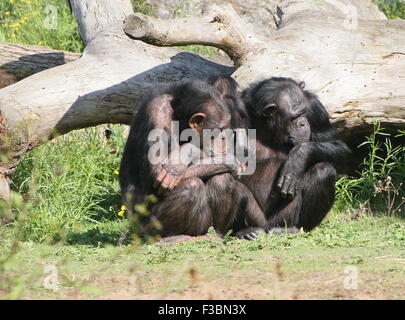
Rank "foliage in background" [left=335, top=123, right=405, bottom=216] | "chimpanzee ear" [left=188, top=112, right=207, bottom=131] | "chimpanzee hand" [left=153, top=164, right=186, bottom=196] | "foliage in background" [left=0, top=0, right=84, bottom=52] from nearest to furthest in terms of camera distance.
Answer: "chimpanzee hand" [left=153, top=164, right=186, bottom=196] < "chimpanzee ear" [left=188, top=112, right=207, bottom=131] < "foliage in background" [left=335, top=123, right=405, bottom=216] < "foliage in background" [left=0, top=0, right=84, bottom=52]

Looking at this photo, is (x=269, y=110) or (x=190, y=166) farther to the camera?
(x=269, y=110)

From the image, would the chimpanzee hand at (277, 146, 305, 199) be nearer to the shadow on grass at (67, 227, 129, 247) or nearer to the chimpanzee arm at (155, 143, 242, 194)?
the chimpanzee arm at (155, 143, 242, 194)

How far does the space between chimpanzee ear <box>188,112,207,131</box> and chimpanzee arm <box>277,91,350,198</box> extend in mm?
1115

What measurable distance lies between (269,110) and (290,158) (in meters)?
0.56

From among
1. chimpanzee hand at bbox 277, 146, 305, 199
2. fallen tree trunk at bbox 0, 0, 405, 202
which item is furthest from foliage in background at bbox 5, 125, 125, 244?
chimpanzee hand at bbox 277, 146, 305, 199

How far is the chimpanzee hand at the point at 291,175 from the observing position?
23.6 ft

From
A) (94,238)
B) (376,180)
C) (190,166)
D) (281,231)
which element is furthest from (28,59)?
(376,180)

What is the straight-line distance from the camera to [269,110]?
24.2ft

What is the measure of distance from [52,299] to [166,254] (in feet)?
4.99

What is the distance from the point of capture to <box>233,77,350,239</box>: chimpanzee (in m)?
7.23

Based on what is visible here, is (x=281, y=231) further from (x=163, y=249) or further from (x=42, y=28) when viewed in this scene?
(x=42, y=28)

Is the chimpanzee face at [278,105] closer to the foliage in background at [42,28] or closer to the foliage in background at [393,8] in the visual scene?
the foliage in background at [42,28]

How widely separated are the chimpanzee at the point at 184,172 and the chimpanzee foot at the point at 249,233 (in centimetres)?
29
